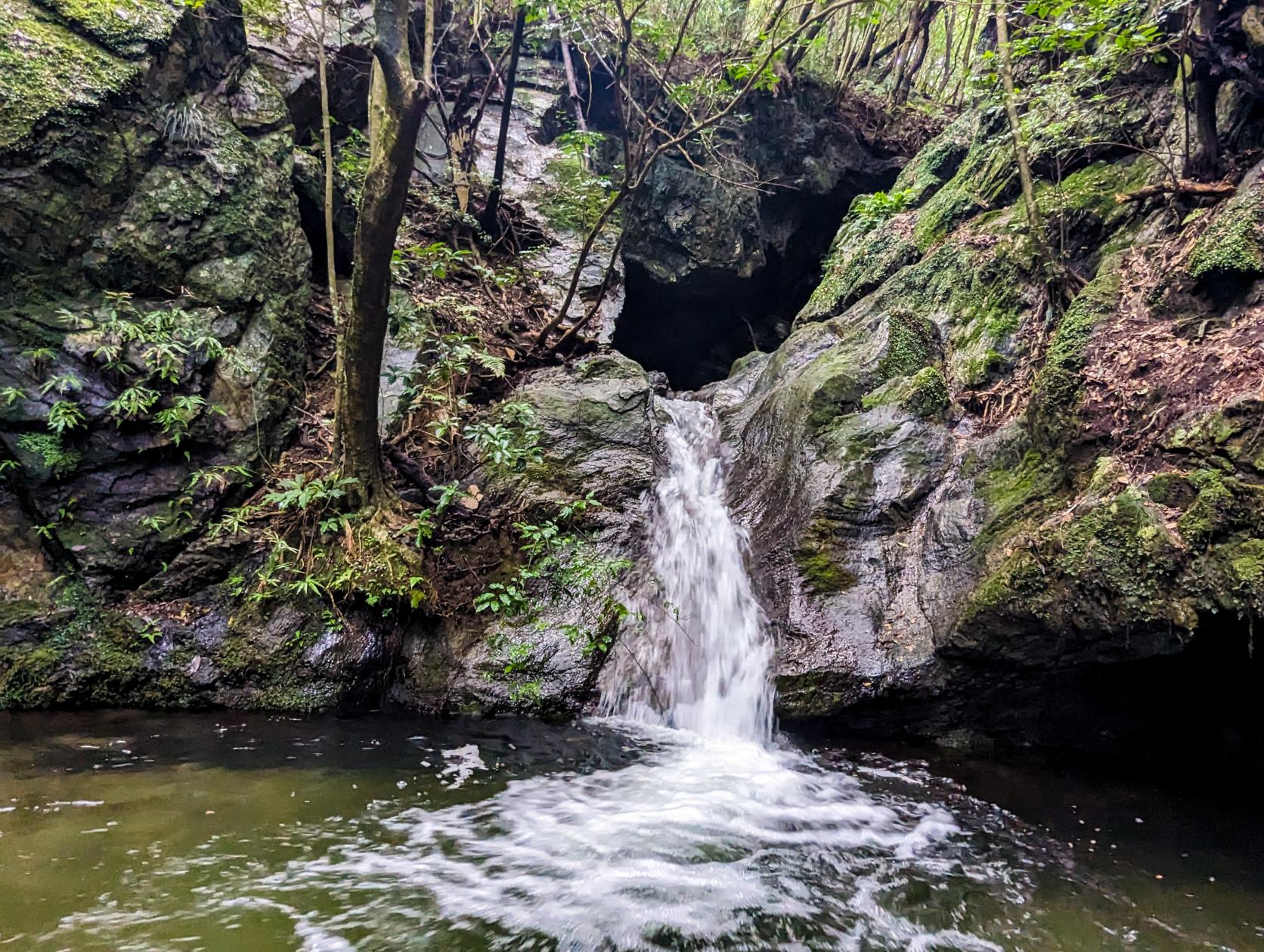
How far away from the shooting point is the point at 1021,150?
20.3ft

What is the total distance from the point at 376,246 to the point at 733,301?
8.17 m

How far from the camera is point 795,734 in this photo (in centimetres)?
455

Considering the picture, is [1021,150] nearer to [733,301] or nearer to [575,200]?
[733,301]

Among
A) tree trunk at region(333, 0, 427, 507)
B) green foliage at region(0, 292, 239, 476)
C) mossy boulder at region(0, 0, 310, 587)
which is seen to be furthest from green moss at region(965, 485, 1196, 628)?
green foliage at region(0, 292, 239, 476)

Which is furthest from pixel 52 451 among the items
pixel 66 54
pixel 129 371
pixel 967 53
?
pixel 967 53

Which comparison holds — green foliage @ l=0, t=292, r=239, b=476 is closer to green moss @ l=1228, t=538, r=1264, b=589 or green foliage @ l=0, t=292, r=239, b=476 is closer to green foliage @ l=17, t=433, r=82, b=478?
green foliage @ l=17, t=433, r=82, b=478

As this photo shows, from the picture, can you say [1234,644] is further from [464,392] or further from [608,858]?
[464,392]

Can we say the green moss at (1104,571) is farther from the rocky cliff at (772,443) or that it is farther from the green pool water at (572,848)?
the green pool water at (572,848)

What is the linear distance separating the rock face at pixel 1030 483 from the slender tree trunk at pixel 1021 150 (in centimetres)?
32

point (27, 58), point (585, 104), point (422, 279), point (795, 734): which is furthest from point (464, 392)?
point (585, 104)

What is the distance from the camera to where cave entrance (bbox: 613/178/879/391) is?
11062 millimetres

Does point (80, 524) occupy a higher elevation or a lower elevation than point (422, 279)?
lower

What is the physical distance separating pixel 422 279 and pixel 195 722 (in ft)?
17.4

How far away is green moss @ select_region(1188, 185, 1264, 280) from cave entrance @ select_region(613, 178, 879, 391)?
7054 millimetres
